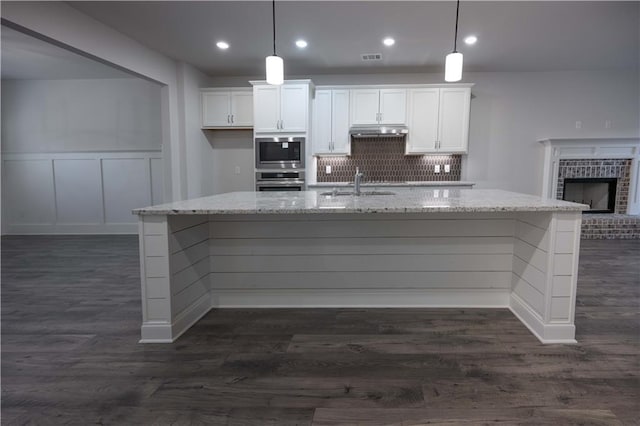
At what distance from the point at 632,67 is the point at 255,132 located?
565 cm

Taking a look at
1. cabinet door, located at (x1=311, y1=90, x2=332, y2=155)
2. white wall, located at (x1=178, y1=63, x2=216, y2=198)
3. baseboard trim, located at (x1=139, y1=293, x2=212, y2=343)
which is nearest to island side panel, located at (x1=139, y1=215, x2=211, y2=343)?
baseboard trim, located at (x1=139, y1=293, x2=212, y2=343)

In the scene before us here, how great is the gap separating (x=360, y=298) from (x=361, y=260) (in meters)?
0.31

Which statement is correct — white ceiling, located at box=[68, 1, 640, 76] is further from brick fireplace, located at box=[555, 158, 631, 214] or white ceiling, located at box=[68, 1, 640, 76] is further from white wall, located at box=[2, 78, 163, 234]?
white wall, located at box=[2, 78, 163, 234]

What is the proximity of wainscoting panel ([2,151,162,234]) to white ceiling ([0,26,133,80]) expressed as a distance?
1213mm

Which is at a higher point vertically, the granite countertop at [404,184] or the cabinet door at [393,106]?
the cabinet door at [393,106]

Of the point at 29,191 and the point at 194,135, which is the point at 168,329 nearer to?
the point at 194,135

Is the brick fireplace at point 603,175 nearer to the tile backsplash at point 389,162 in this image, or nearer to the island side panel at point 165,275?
the tile backsplash at point 389,162

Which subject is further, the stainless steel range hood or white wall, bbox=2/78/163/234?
white wall, bbox=2/78/163/234

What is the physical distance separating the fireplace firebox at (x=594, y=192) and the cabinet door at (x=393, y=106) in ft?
9.31

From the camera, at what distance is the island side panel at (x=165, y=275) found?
2.18m

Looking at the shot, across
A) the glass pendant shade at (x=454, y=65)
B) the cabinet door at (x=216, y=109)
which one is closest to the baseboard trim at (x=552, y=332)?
the glass pendant shade at (x=454, y=65)

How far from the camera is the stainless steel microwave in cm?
510

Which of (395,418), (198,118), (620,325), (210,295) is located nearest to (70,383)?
(210,295)

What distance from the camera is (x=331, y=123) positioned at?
17.4 feet
